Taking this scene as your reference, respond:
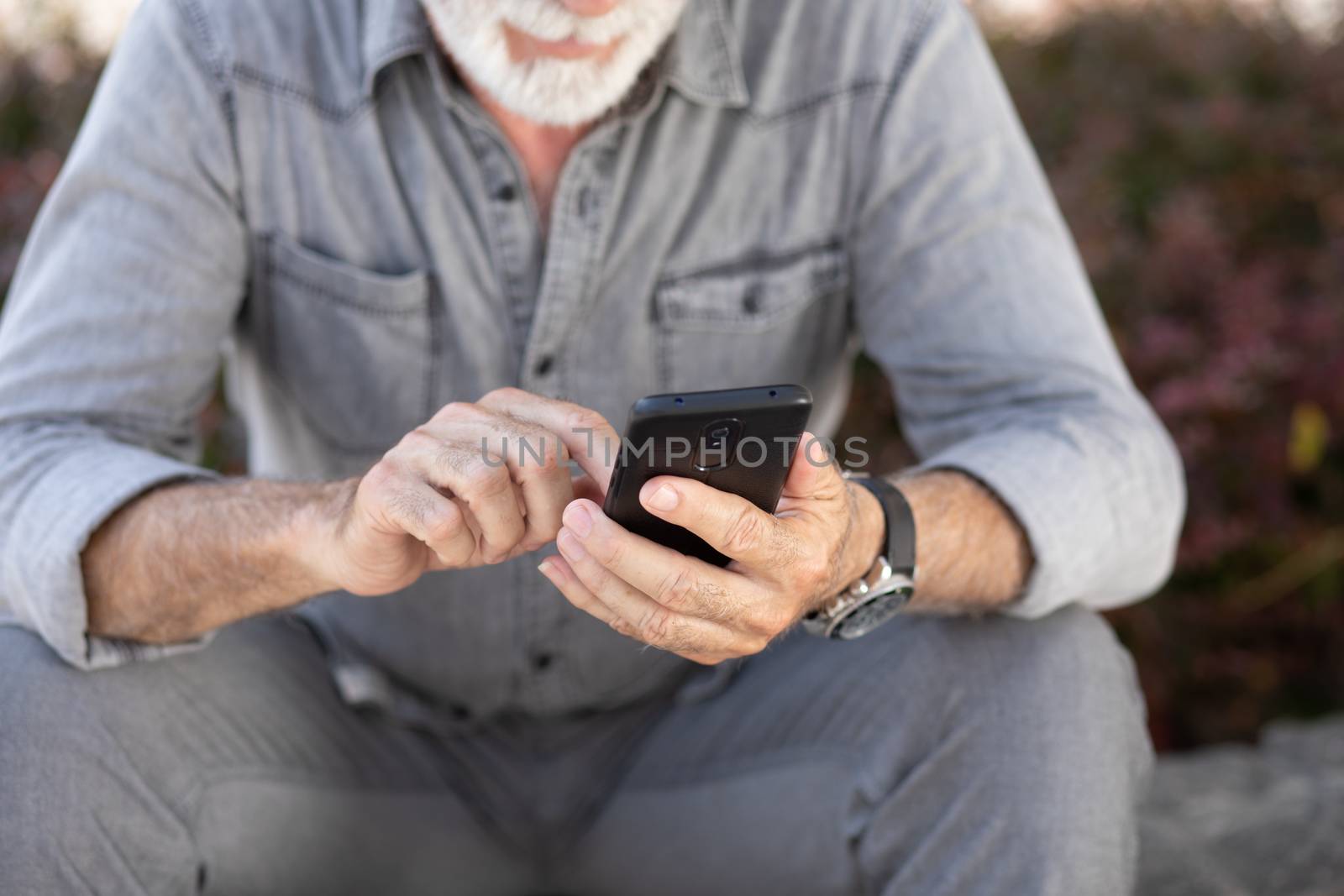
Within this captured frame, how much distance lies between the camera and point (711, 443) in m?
1.09

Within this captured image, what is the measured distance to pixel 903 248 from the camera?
1.77 m

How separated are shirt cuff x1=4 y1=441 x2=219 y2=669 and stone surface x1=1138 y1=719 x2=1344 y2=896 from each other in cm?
173

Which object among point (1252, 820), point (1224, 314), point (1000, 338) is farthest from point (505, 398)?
point (1224, 314)

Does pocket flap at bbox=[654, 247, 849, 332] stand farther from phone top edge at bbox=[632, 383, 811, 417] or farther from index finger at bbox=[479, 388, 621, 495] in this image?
phone top edge at bbox=[632, 383, 811, 417]

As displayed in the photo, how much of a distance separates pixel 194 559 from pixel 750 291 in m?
0.88

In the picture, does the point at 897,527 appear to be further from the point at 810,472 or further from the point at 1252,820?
the point at 1252,820

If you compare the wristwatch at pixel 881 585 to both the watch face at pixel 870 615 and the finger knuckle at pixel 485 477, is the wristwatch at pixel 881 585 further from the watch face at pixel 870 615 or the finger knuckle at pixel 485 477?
the finger knuckle at pixel 485 477

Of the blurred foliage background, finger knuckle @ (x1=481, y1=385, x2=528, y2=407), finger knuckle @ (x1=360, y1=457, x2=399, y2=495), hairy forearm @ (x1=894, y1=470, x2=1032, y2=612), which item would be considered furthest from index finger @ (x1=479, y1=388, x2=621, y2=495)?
the blurred foliage background

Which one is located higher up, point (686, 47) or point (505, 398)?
point (686, 47)

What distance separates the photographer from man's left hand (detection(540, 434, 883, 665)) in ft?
3.70

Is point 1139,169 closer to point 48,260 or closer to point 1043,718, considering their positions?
point 1043,718

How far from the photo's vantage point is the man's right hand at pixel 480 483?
1195mm

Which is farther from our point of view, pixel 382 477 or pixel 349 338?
pixel 349 338

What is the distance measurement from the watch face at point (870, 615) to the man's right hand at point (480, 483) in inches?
13.4
